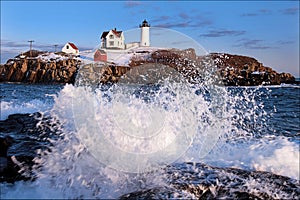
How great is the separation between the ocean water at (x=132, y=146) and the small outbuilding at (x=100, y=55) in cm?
78

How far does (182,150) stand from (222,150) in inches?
33.8

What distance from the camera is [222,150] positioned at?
19.2 ft

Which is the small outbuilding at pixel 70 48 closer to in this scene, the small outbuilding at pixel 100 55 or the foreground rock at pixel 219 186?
the small outbuilding at pixel 100 55

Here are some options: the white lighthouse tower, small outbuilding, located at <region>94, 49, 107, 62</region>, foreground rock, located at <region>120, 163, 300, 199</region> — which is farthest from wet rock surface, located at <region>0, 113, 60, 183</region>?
the white lighthouse tower

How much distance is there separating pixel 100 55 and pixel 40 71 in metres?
49.1

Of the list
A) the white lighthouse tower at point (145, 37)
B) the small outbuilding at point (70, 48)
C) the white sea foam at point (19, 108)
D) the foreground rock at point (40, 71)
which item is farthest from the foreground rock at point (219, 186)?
the small outbuilding at point (70, 48)

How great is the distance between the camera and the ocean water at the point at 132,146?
396 cm

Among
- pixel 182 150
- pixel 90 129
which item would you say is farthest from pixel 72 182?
pixel 182 150

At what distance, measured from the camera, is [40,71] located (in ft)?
174

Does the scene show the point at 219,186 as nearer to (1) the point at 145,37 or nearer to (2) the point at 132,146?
(2) the point at 132,146

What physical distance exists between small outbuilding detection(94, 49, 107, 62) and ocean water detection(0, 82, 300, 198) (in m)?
0.78

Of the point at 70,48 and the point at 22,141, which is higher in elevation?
the point at 70,48

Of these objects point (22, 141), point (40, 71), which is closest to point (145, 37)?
point (22, 141)

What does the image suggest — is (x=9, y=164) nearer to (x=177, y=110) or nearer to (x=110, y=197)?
(x=110, y=197)
